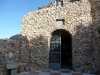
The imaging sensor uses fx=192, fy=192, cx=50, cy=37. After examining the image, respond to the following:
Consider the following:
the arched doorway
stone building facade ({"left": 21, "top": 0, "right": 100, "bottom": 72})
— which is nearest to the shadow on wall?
stone building facade ({"left": 21, "top": 0, "right": 100, "bottom": 72})

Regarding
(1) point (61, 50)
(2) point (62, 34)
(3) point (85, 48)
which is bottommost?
(1) point (61, 50)

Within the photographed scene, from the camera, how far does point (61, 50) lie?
10.8 metres

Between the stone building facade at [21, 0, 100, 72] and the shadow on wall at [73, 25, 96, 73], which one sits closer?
the shadow on wall at [73, 25, 96, 73]

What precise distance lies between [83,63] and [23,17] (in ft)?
13.7

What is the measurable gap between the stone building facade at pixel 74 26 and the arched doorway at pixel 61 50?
355 mm

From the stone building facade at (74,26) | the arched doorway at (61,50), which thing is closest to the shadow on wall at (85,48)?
the stone building facade at (74,26)

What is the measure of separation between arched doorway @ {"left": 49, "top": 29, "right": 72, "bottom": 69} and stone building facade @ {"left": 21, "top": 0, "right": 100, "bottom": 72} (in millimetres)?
355

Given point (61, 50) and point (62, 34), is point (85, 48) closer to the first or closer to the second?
point (61, 50)

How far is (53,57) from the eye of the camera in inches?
412

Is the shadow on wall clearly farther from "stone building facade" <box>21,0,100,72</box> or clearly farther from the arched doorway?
the arched doorway

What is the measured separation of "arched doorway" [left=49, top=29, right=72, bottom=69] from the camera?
1045cm

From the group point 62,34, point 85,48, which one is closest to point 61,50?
point 62,34

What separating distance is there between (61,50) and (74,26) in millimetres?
1692

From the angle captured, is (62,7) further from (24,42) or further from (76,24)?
(24,42)
